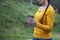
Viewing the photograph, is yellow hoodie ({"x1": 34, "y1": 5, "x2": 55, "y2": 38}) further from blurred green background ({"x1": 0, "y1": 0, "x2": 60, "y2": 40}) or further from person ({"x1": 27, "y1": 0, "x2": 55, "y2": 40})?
blurred green background ({"x1": 0, "y1": 0, "x2": 60, "y2": 40})

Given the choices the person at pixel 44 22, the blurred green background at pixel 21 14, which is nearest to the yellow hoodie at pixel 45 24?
the person at pixel 44 22

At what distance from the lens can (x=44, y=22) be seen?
9.57 feet

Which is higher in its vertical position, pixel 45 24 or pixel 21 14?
pixel 45 24

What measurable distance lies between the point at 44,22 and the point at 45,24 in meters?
0.03

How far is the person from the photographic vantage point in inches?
113

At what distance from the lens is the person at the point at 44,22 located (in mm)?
2859

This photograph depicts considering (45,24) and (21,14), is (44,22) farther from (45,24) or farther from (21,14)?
(21,14)

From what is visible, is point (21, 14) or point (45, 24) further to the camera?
point (21, 14)

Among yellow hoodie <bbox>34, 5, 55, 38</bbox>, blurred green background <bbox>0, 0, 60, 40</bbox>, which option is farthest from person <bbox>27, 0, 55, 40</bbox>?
blurred green background <bbox>0, 0, 60, 40</bbox>

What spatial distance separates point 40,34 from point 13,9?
40.9 ft

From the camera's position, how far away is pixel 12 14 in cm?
1459

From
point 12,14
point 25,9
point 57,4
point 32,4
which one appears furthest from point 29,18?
point 32,4

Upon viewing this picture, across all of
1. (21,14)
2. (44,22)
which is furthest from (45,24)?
(21,14)

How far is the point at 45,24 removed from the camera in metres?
2.91
